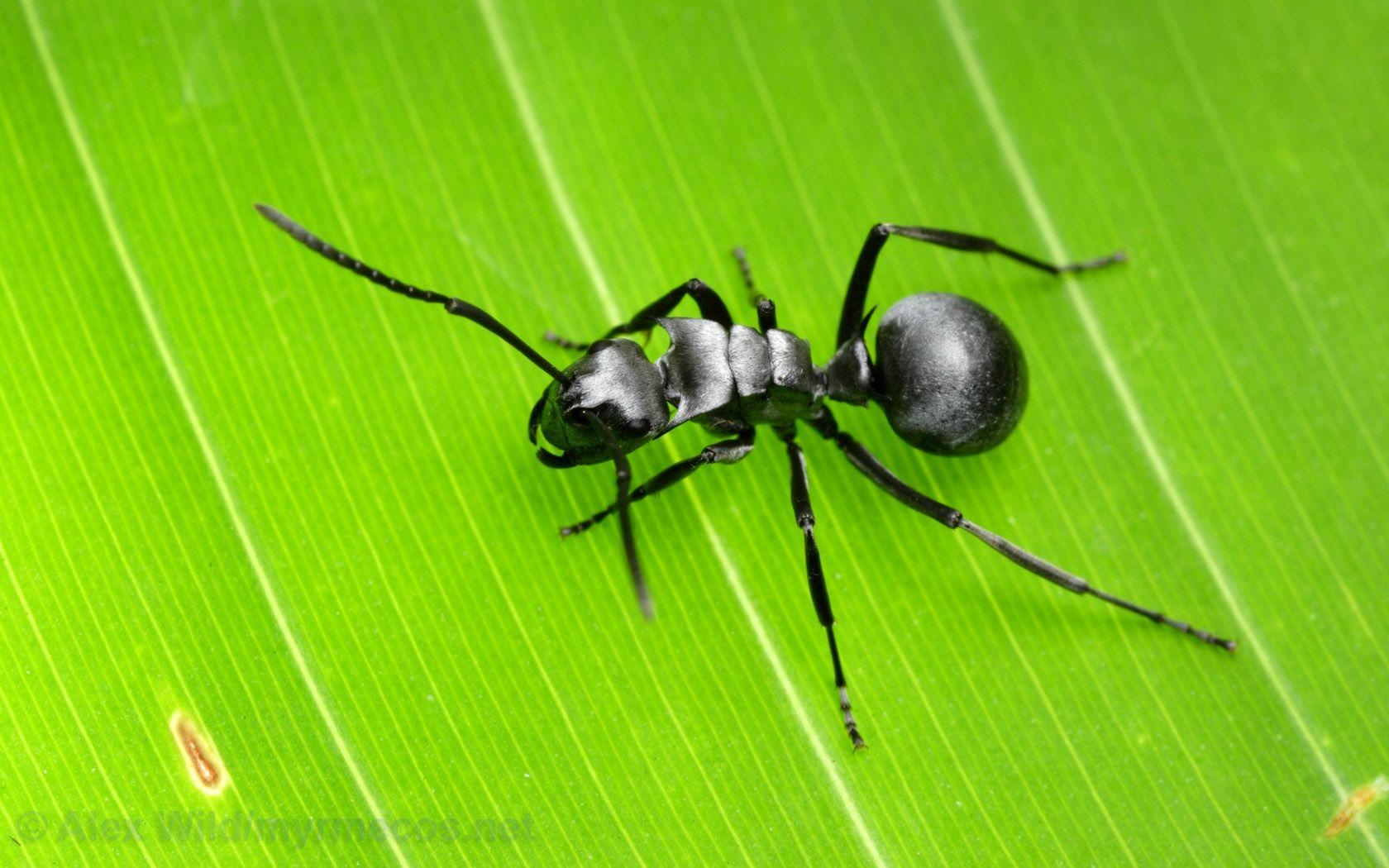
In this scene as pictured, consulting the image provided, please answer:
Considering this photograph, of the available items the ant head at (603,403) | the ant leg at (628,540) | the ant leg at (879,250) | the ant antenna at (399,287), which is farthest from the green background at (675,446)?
the ant leg at (628,540)

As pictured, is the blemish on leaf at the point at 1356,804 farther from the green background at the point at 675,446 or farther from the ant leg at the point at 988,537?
the ant leg at the point at 988,537

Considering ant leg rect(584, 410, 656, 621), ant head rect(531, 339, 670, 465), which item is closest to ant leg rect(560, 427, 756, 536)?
ant head rect(531, 339, 670, 465)

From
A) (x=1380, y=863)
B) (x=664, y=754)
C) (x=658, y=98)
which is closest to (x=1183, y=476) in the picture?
(x=1380, y=863)

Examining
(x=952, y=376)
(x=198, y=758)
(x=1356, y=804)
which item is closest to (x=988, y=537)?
(x=952, y=376)

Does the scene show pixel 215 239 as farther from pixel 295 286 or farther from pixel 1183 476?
pixel 1183 476

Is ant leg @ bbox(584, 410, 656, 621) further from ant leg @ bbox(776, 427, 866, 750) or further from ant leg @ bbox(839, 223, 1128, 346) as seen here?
ant leg @ bbox(839, 223, 1128, 346)
